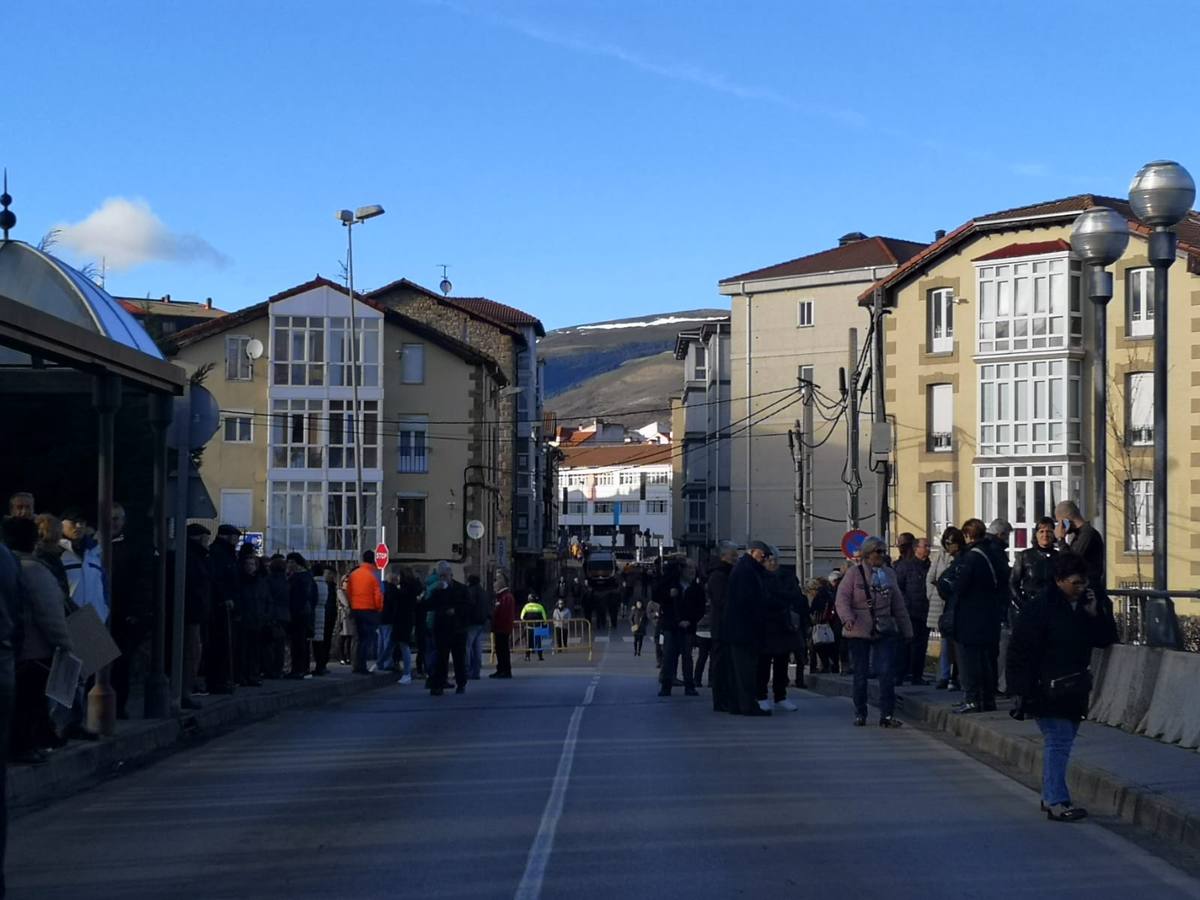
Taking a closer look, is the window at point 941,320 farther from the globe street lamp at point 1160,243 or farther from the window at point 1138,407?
the globe street lamp at point 1160,243

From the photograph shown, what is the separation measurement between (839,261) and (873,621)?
63495mm

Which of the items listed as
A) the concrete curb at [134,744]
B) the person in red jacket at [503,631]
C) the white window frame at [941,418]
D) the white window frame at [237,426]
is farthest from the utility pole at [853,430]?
the white window frame at [237,426]

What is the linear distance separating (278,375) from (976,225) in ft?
90.3

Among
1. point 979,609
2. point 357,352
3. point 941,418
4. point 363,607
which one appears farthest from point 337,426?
point 979,609

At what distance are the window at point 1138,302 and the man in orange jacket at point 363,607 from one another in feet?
108

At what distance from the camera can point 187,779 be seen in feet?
40.9

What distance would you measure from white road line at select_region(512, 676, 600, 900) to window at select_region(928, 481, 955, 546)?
43359 mm

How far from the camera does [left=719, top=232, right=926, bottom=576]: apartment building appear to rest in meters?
77.7

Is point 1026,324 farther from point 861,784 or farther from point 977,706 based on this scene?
point 861,784

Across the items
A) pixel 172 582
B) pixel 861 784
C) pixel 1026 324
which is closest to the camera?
pixel 861 784

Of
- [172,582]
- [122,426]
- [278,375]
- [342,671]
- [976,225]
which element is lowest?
[342,671]

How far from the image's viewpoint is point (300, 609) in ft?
76.9

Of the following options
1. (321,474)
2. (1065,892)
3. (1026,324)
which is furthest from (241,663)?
(321,474)

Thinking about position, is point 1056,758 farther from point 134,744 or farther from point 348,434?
point 348,434
